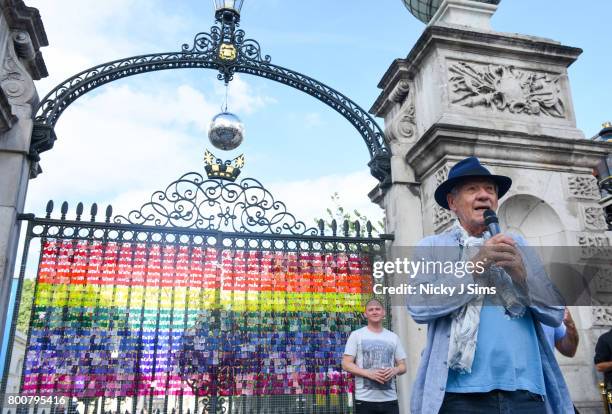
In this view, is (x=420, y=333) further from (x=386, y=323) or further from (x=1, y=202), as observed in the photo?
(x=1, y=202)

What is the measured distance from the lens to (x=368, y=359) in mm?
5070

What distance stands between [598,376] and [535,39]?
471 cm

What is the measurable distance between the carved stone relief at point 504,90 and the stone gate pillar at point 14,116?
18.9 feet

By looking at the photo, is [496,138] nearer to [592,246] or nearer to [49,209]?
[592,246]

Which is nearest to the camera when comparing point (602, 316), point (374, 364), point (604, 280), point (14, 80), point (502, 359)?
point (502, 359)

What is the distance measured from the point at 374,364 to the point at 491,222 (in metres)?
3.11

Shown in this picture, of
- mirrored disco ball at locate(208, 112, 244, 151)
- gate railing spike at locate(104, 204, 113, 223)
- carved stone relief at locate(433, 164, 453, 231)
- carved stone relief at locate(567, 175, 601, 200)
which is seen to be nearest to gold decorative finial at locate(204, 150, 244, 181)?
mirrored disco ball at locate(208, 112, 244, 151)

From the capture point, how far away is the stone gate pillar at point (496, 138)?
613 cm

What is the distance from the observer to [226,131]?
7477mm

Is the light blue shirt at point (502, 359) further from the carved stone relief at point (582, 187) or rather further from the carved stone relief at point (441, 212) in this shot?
the carved stone relief at point (582, 187)

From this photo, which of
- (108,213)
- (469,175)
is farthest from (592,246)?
(108,213)

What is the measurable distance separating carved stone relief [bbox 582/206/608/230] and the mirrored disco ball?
5016 mm

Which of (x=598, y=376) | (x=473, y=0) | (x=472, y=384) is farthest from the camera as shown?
(x=473, y=0)

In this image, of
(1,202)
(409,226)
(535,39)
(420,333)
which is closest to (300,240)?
(409,226)
